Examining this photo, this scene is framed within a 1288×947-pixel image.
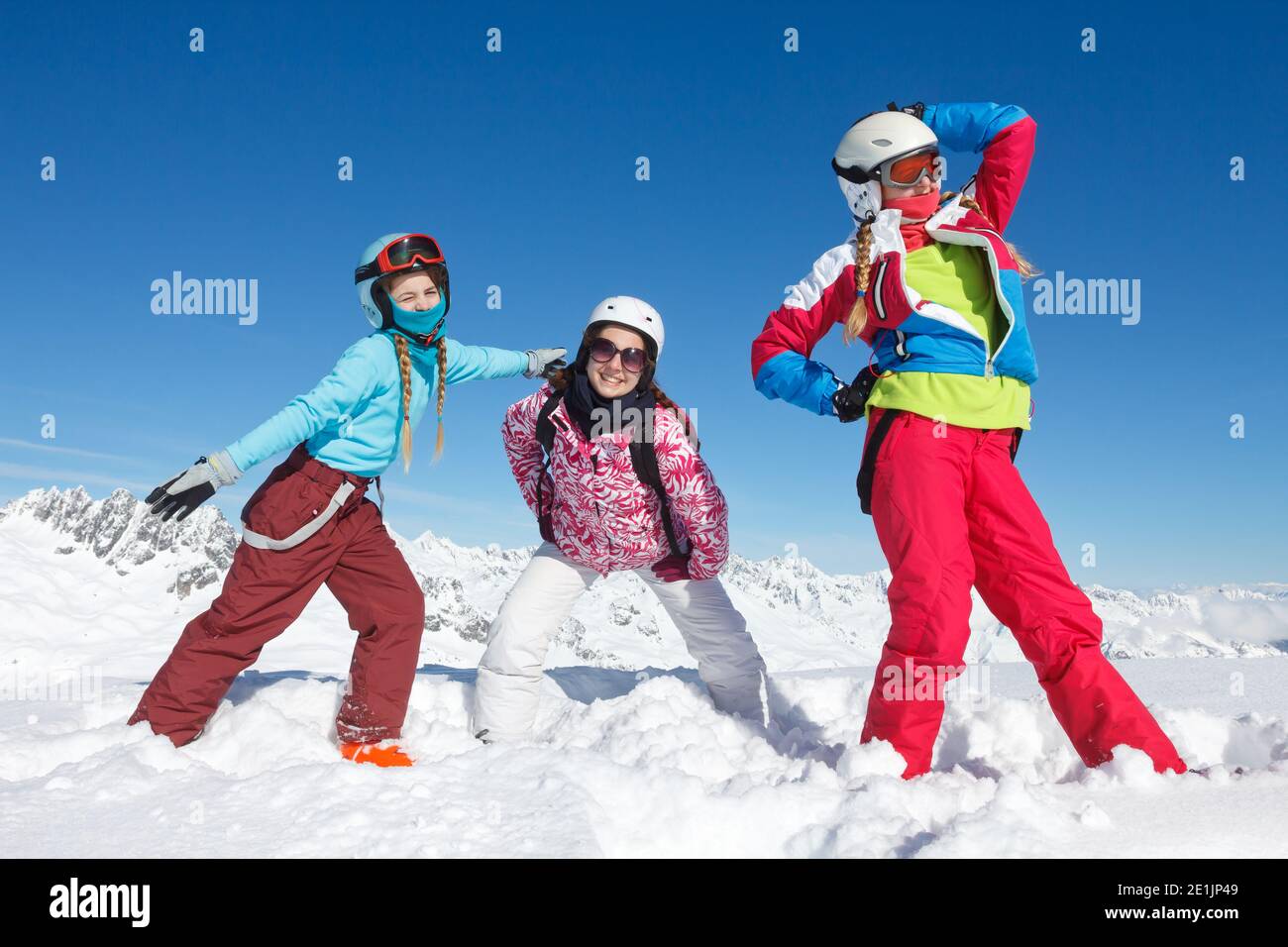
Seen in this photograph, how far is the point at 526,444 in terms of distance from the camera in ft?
14.4

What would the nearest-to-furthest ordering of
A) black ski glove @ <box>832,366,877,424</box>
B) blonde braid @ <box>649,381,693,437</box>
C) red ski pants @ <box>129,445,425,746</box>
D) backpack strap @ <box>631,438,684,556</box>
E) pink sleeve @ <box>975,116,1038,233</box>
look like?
black ski glove @ <box>832,366,877,424</box> → pink sleeve @ <box>975,116,1038,233</box> → red ski pants @ <box>129,445,425,746</box> → backpack strap @ <box>631,438,684,556</box> → blonde braid @ <box>649,381,693,437</box>

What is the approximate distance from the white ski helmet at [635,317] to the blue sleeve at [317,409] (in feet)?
3.81

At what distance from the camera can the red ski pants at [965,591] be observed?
3.05 metres

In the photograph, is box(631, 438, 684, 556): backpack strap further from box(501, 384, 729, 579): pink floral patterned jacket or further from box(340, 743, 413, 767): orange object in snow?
box(340, 743, 413, 767): orange object in snow

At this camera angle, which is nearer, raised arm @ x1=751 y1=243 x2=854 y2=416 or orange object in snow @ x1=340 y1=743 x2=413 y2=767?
raised arm @ x1=751 y1=243 x2=854 y2=416

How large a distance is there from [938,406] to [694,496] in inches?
51.3

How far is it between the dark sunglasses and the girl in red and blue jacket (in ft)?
2.33

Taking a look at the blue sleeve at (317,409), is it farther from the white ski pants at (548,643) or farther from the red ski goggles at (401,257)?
the white ski pants at (548,643)

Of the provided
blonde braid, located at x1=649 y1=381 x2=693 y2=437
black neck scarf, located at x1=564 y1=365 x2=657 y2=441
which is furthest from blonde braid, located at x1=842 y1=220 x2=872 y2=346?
black neck scarf, located at x1=564 y1=365 x2=657 y2=441

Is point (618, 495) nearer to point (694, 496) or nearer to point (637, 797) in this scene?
point (694, 496)

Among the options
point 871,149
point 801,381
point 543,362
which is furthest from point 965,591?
point 543,362

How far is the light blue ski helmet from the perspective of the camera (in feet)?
13.1
